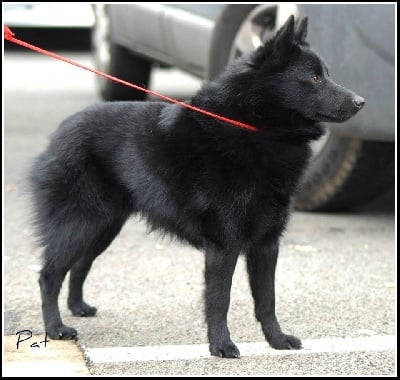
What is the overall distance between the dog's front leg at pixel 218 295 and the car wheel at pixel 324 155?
6.50ft

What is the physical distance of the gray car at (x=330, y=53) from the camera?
18.0 ft

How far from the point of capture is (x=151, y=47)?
8.22m

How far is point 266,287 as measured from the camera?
4227mm

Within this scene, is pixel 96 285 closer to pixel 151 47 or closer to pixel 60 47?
pixel 151 47

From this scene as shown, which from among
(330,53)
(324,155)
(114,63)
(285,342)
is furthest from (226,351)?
(114,63)

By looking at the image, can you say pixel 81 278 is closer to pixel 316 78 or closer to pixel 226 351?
pixel 226 351

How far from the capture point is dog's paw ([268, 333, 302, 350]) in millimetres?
4156

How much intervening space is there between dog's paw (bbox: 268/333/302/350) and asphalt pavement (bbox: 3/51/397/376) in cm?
5

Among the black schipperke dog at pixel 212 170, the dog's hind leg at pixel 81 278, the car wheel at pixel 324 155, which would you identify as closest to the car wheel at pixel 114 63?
the car wheel at pixel 324 155

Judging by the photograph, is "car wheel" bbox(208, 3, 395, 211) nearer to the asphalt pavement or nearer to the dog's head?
the asphalt pavement

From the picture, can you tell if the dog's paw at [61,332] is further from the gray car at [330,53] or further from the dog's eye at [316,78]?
the dog's eye at [316,78]

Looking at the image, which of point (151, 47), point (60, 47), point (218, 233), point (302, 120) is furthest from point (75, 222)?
point (60, 47)

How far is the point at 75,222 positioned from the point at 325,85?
1.22m

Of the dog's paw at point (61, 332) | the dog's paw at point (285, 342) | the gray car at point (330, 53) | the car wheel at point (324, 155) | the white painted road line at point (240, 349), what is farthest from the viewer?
the car wheel at point (324, 155)
